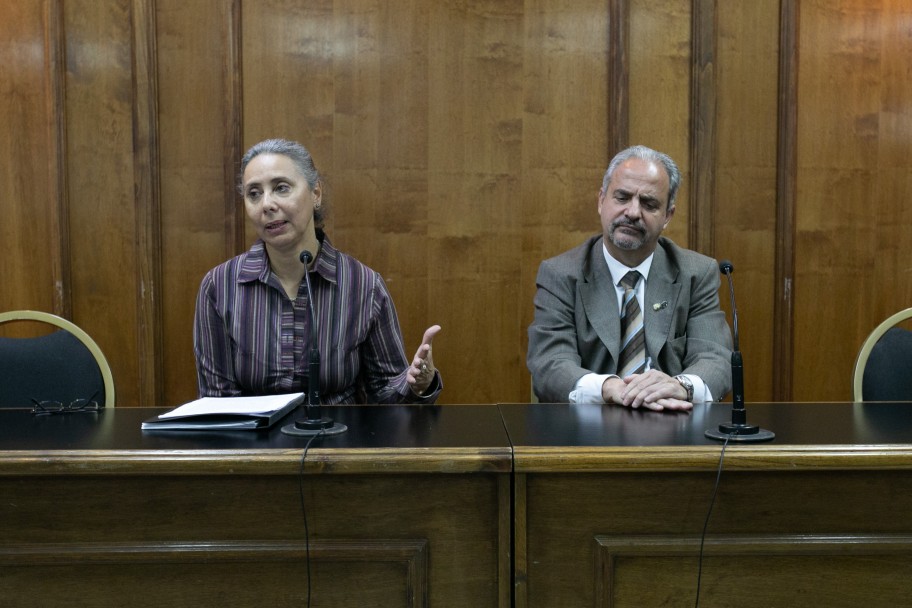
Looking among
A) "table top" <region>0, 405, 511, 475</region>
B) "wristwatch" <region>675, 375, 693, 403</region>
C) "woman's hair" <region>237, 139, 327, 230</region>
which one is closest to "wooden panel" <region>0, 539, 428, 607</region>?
"table top" <region>0, 405, 511, 475</region>

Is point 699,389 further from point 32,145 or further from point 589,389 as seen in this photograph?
point 32,145

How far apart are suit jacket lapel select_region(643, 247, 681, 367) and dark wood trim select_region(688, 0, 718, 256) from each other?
0.98 meters

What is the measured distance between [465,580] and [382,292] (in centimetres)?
100

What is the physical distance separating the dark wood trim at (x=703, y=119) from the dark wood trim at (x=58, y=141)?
93.8 inches

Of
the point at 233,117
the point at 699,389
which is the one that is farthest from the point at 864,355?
the point at 233,117

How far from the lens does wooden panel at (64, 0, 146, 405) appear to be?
2.93 metres

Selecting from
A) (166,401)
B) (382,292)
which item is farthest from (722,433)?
(166,401)

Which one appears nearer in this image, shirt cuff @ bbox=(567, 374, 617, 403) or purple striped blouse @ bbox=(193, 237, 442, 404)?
shirt cuff @ bbox=(567, 374, 617, 403)

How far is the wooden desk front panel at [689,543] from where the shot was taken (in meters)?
1.29

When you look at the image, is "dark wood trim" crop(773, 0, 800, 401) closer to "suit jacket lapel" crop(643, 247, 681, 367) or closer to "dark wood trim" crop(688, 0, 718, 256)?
"dark wood trim" crop(688, 0, 718, 256)

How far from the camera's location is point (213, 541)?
1.27 metres

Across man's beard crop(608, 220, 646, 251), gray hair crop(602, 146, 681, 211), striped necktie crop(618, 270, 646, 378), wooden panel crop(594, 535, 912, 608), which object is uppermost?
gray hair crop(602, 146, 681, 211)

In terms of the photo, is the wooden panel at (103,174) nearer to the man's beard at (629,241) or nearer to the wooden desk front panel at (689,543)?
the man's beard at (629,241)

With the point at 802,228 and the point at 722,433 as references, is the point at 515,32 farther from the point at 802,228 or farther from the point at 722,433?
the point at 722,433
